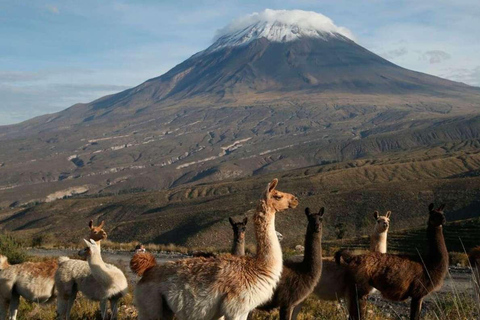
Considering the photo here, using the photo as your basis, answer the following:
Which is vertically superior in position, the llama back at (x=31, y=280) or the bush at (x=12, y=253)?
the llama back at (x=31, y=280)

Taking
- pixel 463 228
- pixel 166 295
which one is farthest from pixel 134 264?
pixel 463 228

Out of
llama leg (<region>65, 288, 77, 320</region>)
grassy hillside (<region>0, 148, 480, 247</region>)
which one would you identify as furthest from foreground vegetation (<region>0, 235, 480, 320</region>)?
grassy hillside (<region>0, 148, 480, 247</region>)

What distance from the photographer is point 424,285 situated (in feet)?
26.6

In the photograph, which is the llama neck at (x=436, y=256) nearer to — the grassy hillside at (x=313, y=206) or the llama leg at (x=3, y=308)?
the llama leg at (x=3, y=308)

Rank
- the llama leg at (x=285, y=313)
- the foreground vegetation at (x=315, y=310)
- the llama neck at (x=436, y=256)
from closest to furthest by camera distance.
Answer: the llama leg at (x=285, y=313) → the llama neck at (x=436, y=256) → the foreground vegetation at (x=315, y=310)

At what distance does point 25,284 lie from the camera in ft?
30.5

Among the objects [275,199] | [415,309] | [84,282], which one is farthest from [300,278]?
[84,282]

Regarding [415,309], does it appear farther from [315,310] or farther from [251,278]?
[251,278]

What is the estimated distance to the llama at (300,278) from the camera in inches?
299

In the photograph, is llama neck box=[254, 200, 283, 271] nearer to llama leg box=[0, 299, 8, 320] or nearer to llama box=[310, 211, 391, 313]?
llama box=[310, 211, 391, 313]

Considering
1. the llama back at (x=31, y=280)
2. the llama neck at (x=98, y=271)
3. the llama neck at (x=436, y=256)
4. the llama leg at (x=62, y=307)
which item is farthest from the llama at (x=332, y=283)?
the llama back at (x=31, y=280)

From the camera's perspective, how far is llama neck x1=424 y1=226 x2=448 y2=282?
8.21 metres

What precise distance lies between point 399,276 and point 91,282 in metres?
5.66

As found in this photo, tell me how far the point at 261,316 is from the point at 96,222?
252 ft
